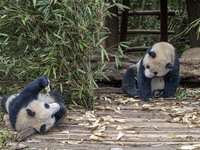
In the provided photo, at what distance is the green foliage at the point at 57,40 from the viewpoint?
2852 millimetres

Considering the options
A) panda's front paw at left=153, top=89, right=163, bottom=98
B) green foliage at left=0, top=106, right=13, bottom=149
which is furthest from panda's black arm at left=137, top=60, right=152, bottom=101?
green foliage at left=0, top=106, right=13, bottom=149

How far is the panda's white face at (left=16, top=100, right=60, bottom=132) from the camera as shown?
97.3 inches

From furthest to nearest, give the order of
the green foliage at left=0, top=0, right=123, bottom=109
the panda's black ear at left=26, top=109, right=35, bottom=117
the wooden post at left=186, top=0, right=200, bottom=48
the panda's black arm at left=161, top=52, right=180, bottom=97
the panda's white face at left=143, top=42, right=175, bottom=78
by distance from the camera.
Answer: the wooden post at left=186, top=0, right=200, bottom=48 → the panda's black arm at left=161, top=52, right=180, bottom=97 → the panda's white face at left=143, top=42, right=175, bottom=78 → the green foliage at left=0, top=0, right=123, bottom=109 → the panda's black ear at left=26, top=109, right=35, bottom=117

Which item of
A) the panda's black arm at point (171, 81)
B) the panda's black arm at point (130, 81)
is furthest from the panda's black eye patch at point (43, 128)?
the panda's black arm at point (171, 81)

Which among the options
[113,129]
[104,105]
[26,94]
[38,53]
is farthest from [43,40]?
[113,129]

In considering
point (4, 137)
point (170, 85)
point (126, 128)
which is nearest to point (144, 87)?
point (170, 85)

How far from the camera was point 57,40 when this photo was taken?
290cm

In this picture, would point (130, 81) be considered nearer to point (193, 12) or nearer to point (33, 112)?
point (33, 112)

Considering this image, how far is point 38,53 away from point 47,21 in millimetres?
421

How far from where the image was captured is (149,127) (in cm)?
263

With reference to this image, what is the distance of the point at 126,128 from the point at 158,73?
3.39 feet

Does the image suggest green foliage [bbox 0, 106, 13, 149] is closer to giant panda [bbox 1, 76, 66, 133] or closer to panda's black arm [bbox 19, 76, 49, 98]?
giant panda [bbox 1, 76, 66, 133]

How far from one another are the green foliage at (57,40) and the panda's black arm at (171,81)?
0.89 m

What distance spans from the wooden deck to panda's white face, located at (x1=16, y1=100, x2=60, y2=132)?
86 mm
